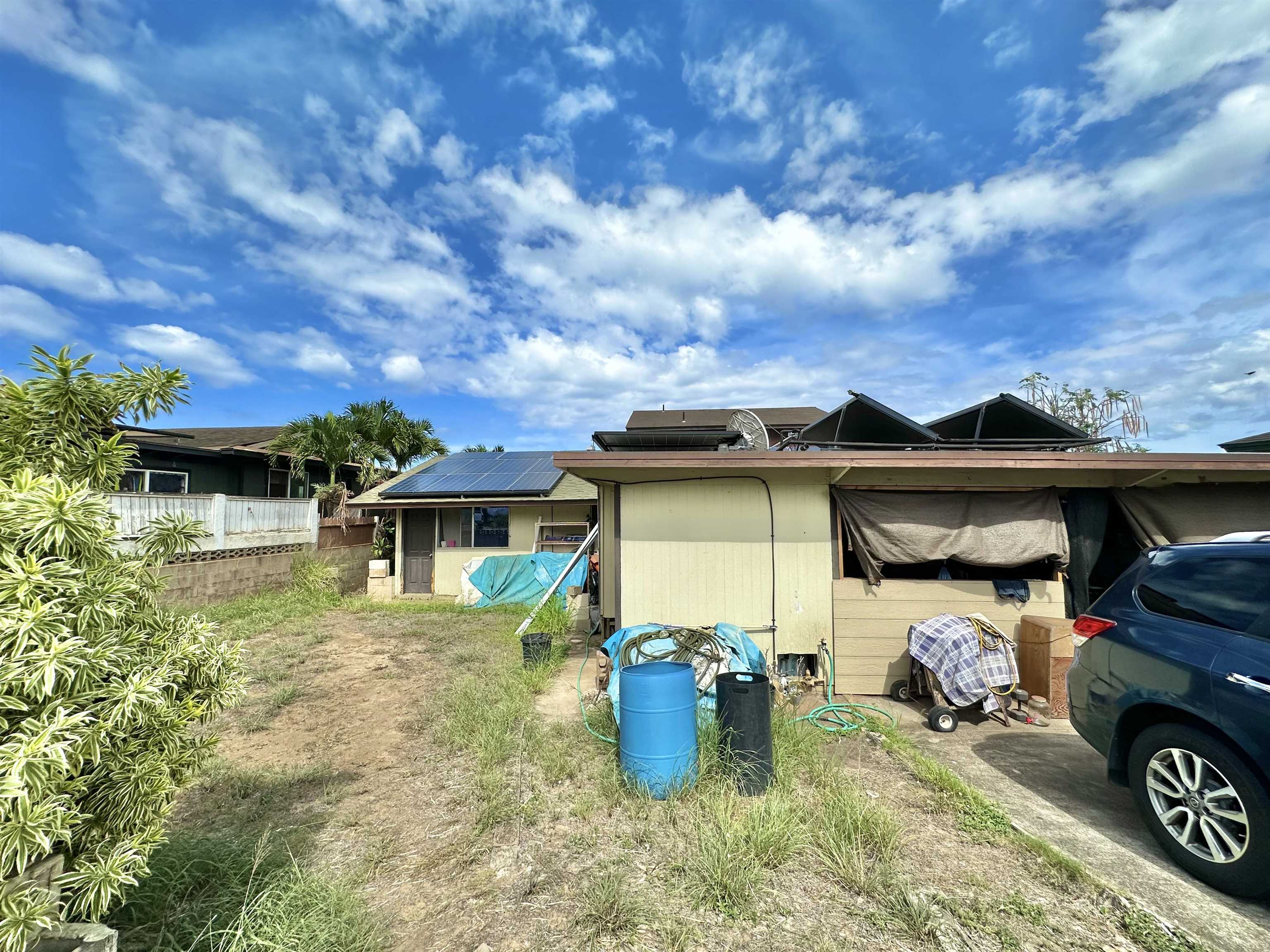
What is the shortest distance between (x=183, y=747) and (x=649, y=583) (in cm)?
443

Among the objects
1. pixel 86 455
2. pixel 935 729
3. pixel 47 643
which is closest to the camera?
pixel 47 643

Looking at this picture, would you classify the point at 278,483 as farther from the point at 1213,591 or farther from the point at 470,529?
the point at 1213,591

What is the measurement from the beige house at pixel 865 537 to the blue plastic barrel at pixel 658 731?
7.31ft

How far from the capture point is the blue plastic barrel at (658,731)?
374 cm

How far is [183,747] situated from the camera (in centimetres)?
212

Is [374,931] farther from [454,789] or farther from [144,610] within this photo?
[144,610]

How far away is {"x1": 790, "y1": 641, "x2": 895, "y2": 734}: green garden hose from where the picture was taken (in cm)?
488

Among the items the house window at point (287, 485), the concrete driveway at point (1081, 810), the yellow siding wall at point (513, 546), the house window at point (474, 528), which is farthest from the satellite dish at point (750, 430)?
the house window at point (287, 485)

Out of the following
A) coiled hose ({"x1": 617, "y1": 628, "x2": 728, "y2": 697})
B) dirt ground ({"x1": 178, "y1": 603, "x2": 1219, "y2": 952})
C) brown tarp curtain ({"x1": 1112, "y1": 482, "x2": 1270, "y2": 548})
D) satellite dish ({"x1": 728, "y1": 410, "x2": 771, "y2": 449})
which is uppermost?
satellite dish ({"x1": 728, "y1": 410, "x2": 771, "y2": 449})

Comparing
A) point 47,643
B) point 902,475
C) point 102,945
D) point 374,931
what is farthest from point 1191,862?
point 47,643

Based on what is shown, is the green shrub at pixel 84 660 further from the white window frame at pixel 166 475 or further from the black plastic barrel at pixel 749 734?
the white window frame at pixel 166 475

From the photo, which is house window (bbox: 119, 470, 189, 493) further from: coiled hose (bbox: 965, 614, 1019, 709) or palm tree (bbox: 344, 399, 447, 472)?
coiled hose (bbox: 965, 614, 1019, 709)

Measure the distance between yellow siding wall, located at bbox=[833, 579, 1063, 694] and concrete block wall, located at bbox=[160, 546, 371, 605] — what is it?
10060 millimetres

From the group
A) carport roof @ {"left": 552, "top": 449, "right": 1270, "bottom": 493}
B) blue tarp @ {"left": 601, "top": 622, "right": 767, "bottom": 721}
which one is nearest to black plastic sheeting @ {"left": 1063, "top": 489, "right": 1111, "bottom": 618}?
carport roof @ {"left": 552, "top": 449, "right": 1270, "bottom": 493}
